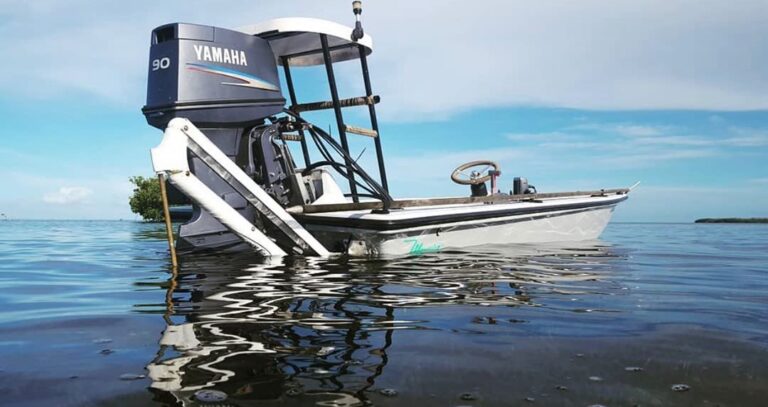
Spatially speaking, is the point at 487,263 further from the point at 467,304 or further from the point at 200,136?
the point at 200,136

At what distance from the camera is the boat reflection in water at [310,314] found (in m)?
1.77

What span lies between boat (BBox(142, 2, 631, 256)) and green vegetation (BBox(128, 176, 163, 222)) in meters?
43.9

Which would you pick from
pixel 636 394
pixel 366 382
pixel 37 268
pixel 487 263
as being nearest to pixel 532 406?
pixel 636 394

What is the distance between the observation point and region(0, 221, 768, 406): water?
1716 millimetres

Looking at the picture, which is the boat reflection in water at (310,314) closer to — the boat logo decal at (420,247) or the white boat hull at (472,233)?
the white boat hull at (472,233)

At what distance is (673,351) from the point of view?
2.21m

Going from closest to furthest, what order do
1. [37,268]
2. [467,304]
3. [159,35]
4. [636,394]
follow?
[636,394]
[467,304]
[37,268]
[159,35]

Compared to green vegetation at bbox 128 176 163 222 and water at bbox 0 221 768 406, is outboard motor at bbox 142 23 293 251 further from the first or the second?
green vegetation at bbox 128 176 163 222

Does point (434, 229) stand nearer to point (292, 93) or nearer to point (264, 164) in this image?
point (264, 164)

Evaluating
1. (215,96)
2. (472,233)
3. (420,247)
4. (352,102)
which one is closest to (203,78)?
(215,96)

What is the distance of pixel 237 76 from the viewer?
6.97 meters

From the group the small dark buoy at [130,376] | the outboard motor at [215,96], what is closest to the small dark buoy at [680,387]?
the small dark buoy at [130,376]

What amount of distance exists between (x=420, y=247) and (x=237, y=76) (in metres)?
3.33

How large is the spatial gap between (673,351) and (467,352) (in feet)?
2.82
